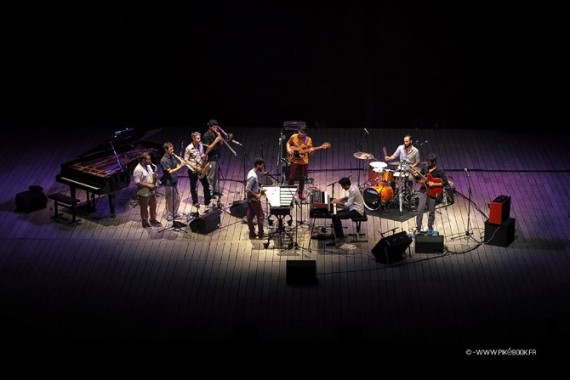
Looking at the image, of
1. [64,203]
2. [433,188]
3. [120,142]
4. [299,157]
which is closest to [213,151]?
[299,157]

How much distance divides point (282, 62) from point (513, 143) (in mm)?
4879

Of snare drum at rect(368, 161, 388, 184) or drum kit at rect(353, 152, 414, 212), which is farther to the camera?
snare drum at rect(368, 161, 388, 184)

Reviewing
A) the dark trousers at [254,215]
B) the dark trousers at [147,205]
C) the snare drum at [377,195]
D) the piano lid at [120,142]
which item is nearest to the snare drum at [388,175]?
the snare drum at [377,195]

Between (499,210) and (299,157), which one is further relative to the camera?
(299,157)

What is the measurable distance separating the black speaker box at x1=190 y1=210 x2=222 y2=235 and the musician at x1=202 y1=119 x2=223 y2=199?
3.51 ft

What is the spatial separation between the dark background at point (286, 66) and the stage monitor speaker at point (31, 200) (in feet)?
13.3

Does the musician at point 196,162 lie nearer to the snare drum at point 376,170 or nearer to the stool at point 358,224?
the stool at point 358,224

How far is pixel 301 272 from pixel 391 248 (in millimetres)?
1516

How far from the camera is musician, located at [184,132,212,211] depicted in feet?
60.6

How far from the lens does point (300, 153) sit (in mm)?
18938

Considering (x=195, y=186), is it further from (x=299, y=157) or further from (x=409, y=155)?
(x=409, y=155)

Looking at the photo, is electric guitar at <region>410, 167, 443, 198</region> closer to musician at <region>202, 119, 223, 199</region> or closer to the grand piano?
musician at <region>202, 119, 223, 199</region>

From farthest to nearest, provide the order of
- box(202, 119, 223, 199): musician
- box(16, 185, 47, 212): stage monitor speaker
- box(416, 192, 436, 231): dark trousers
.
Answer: box(16, 185, 47, 212): stage monitor speaker < box(202, 119, 223, 199): musician < box(416, 192, 436, 231): dark trousers

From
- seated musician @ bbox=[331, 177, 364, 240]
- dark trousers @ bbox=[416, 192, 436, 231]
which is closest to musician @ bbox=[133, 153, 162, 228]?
seated musician @ bbox=[331, 177, 364, 240]
